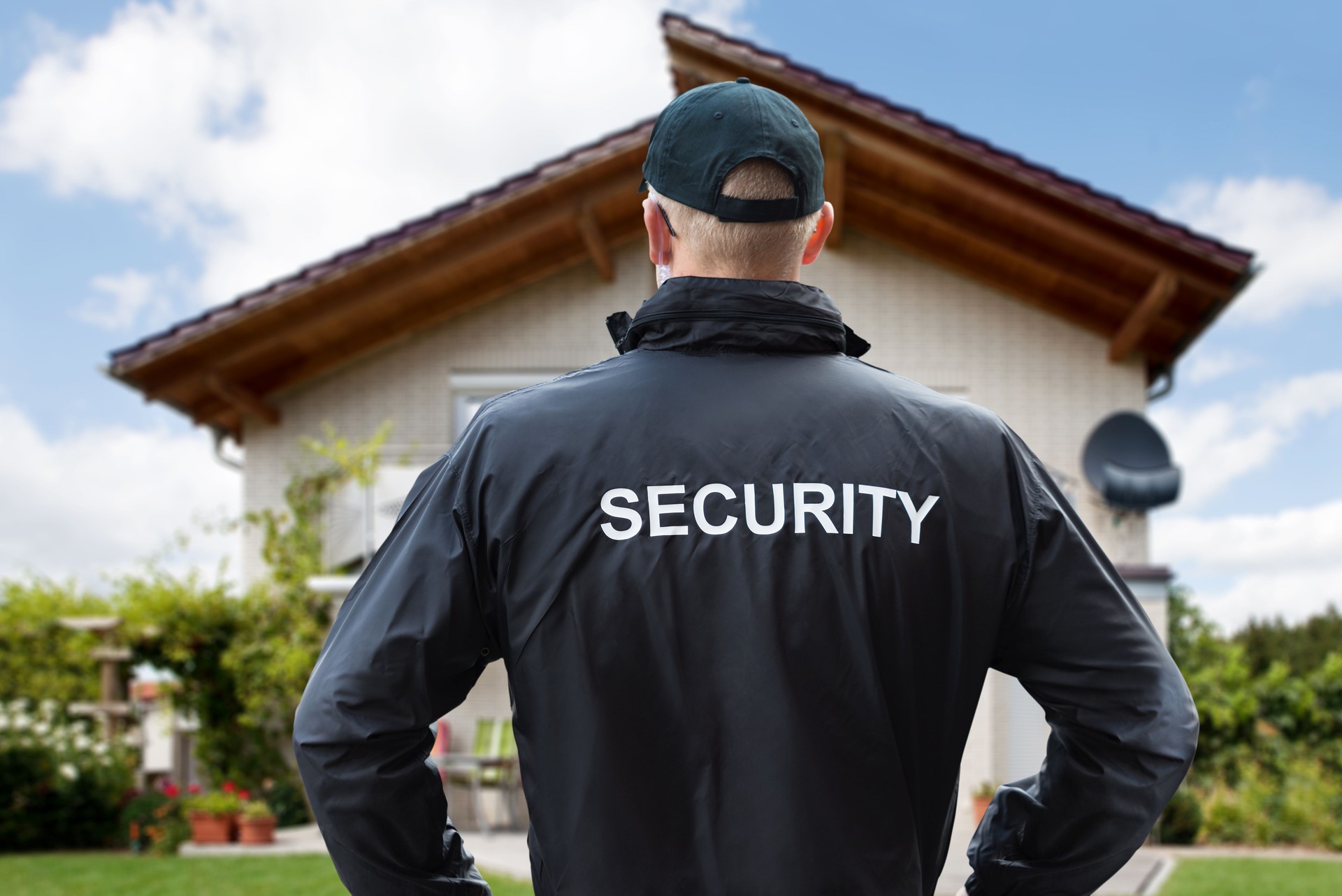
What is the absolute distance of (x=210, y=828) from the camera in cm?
1002

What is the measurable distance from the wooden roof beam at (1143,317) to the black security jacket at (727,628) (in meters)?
9.00

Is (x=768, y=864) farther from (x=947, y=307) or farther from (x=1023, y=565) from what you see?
(x=947, y=307)

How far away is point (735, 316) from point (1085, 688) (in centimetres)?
67

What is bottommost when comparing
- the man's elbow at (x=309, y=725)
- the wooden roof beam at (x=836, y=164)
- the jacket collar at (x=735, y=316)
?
the man's elbow at (x=309, y=725)

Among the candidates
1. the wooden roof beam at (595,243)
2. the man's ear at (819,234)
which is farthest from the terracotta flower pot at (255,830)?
the man's ear at (819,234)

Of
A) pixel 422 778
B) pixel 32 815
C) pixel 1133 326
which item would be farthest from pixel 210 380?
pixel 422 778

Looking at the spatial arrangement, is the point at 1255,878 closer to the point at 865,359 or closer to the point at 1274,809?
the point at 1274,809

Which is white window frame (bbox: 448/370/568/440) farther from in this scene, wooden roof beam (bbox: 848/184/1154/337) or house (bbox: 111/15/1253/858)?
wooden roof beam (bbox: 848/184/1154/337)

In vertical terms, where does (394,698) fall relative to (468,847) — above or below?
above

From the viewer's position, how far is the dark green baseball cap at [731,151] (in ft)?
4.83

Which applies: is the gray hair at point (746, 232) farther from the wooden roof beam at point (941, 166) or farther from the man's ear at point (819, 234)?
the wooden roof beam at point (941, 166)

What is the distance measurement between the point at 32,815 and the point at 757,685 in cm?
1164

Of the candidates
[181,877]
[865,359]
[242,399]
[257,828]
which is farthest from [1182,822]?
[242,399]

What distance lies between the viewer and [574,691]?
1345mm
